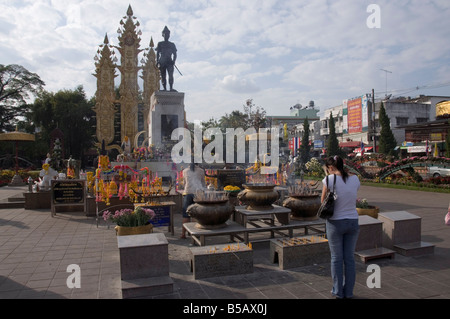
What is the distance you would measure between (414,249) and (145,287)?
516 cm

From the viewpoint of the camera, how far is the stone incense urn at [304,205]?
7.52 metres

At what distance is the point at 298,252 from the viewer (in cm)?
582

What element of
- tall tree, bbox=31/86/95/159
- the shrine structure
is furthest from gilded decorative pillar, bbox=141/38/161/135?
tall tree, bbox=31/86/95/159

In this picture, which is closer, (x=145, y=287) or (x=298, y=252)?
(x=145, y=287)

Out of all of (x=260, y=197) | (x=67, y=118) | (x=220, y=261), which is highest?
(x=67, y=118)

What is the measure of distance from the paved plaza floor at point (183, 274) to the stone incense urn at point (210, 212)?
82 cm

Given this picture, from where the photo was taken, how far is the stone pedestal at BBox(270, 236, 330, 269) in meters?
5.75

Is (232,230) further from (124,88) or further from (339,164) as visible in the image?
(124,88)

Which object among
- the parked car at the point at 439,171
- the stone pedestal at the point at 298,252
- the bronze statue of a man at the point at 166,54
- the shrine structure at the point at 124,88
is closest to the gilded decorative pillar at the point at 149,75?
the shrine structure at the point at 124,88

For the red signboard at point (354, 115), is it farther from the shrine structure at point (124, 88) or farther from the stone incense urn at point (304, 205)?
the stone incense urn at point (304, 205)

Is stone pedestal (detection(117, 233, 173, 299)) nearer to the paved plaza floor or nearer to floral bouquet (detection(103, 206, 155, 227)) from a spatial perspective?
the paved plaza floor

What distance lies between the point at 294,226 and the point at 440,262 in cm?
278

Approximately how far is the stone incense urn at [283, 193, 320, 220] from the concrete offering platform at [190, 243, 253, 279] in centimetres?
240

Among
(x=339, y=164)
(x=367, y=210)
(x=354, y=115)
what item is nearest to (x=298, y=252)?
(x=339, y=164)
